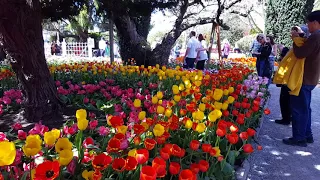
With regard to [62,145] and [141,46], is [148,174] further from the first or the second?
[141,46]

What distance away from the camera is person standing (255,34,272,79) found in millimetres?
6836

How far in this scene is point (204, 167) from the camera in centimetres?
149

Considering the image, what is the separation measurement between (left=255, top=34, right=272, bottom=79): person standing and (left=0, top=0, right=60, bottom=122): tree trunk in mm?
5020

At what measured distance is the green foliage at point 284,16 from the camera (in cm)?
1260

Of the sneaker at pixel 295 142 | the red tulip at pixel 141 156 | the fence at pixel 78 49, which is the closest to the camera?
the red tulip at pixel 141 156

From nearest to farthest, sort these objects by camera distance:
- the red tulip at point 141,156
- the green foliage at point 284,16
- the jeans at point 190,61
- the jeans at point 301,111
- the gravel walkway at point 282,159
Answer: the red tulip at point 141,156, the gravel walkway at point 282,159, the jeans at point 301,111, the jeans at point 190,61, the green foliage at point 284,16

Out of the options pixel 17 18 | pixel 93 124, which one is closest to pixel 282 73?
pixel 93 124

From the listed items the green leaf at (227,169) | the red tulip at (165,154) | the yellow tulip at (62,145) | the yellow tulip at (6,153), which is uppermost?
the yellow tulip at (6,153)

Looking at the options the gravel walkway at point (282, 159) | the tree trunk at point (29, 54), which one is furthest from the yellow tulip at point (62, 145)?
the tree trunk at point (29, 54)

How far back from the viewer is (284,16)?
12961 mm

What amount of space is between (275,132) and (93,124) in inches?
124

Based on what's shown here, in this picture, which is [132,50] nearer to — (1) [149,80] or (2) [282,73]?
(1) [149,80]

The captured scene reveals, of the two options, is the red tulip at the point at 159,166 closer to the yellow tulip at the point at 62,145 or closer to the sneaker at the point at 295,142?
the yellow tulip at the point at 62,145

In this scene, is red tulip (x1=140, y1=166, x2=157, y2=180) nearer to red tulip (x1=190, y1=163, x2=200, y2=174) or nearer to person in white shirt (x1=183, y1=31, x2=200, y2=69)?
red tulip (x1=190, y1=163, x2=200, y2=174)
